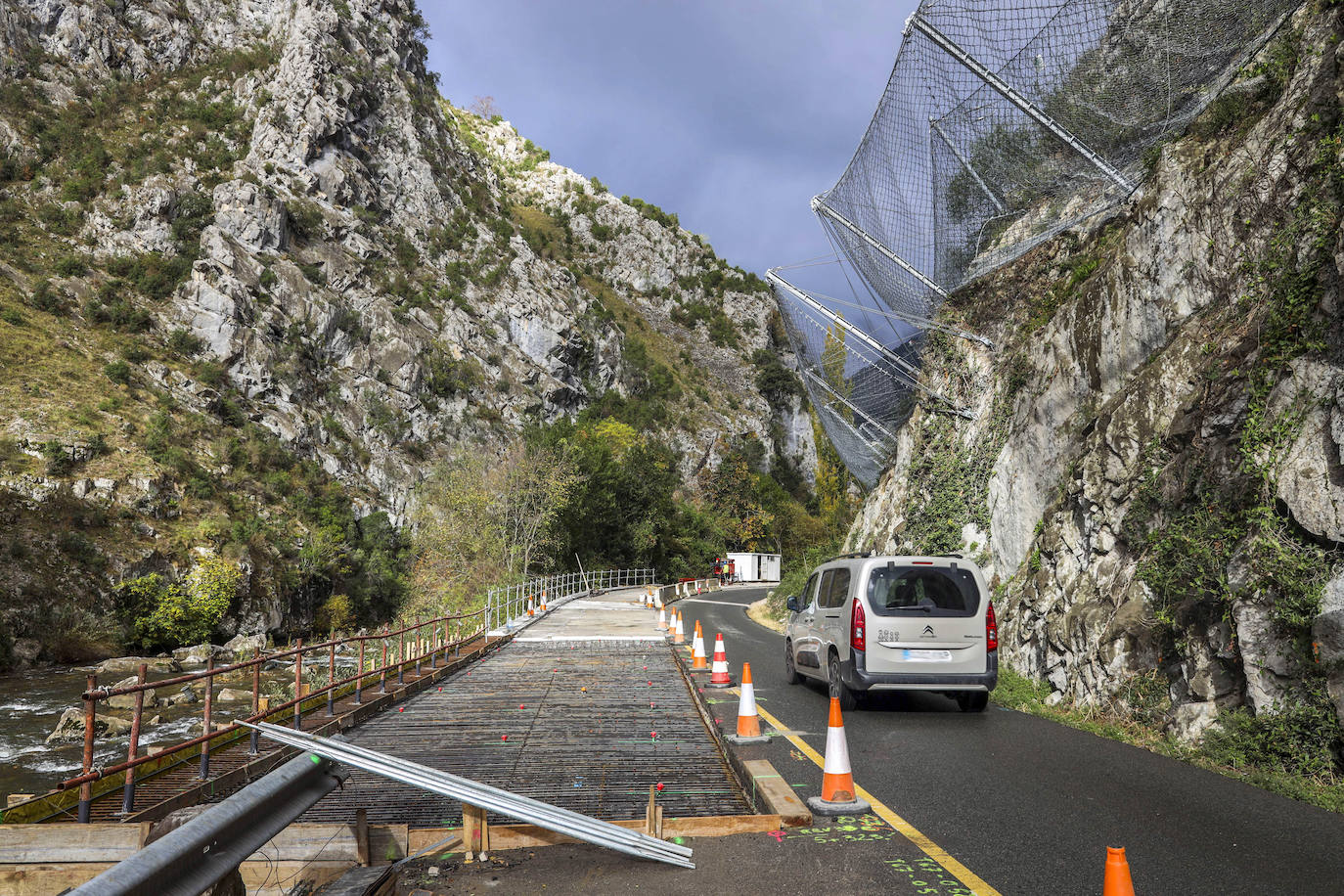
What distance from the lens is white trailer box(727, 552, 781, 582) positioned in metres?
73.0

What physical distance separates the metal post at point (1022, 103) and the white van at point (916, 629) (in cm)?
896

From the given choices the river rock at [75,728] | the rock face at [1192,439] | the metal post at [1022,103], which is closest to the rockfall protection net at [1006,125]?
the metal post at [1022,103]

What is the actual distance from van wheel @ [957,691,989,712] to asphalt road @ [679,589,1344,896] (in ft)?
1.64

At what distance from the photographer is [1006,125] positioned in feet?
51.4

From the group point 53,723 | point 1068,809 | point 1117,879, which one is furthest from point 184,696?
point 1117,879

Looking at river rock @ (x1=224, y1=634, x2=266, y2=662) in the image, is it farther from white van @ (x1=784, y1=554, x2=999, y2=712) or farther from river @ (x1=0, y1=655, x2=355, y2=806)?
white van @ (x1=784, y1=554, x2=999, y2=712)

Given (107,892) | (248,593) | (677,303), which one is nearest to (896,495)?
(107,892)

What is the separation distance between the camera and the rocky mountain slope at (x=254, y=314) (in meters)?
39.4

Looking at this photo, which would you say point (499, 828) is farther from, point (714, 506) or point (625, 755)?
point (714, 506)

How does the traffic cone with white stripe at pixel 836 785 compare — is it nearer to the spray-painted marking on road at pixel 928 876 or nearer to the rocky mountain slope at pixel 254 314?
the spray-painted marking on road at pixel 928 876

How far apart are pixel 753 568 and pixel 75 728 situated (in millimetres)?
59699

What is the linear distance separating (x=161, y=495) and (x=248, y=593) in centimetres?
680

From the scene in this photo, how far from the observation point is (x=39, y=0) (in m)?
71.1

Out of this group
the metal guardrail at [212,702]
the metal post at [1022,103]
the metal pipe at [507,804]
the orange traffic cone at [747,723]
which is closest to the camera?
the metal pipe at [507,804]
